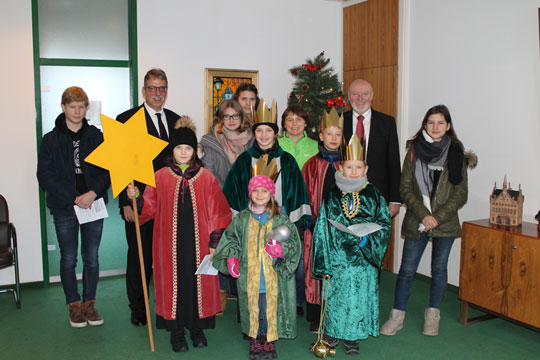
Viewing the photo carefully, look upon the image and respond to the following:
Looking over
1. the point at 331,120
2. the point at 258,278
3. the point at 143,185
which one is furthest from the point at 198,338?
the point at 331,120

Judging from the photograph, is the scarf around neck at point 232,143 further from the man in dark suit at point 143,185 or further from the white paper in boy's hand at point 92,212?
the white paper in boy's hand at point 92,212

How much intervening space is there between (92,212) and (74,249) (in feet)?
1.24

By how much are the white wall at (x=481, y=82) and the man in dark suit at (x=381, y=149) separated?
981mm

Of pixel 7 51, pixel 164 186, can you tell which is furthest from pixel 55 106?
pixel 164 186

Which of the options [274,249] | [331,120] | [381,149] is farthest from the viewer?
[381,149]

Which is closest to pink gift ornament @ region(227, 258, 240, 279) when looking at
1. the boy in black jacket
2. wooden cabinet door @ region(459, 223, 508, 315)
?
the boy in black jacket

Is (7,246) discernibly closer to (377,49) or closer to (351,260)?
(351,260)

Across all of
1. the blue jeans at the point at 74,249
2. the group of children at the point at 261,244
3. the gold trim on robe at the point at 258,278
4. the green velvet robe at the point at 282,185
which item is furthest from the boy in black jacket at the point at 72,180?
the gold trim on robe at the point at 258,278

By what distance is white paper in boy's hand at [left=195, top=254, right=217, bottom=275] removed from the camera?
10.9ft

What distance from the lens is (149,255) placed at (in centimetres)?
394

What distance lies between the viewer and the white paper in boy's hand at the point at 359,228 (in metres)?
3.11

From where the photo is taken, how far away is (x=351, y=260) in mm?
3262

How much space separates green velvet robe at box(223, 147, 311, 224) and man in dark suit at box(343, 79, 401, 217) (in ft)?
2.74

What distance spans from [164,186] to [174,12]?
8.78ft
